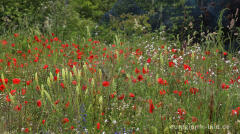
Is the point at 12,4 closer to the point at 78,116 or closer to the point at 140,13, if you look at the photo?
the point at 140,13

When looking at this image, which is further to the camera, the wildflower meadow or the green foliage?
the green foliage

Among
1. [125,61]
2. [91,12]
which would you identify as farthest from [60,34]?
[91,12]

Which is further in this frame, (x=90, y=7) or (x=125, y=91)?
(x=90, y=7)

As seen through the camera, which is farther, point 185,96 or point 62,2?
point 62,2

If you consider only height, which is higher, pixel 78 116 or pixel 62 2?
pixel 62 2

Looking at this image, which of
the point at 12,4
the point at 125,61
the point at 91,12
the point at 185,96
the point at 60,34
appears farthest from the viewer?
the point at 91,12

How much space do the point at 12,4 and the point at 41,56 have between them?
5.45 m

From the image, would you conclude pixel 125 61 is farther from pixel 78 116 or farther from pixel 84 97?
pixel 78 116

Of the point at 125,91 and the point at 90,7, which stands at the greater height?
the point at 90,7

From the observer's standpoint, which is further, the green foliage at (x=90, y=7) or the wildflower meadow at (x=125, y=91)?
the green foliage at (x=90, y=7)

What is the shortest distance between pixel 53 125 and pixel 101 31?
635 centimetres

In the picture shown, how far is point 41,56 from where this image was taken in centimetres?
505

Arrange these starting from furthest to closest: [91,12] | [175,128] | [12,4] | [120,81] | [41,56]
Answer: [91,12] → [12,4] → [41,56] → [120,81] → [175,128]

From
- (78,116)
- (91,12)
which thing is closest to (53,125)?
(78,116)
